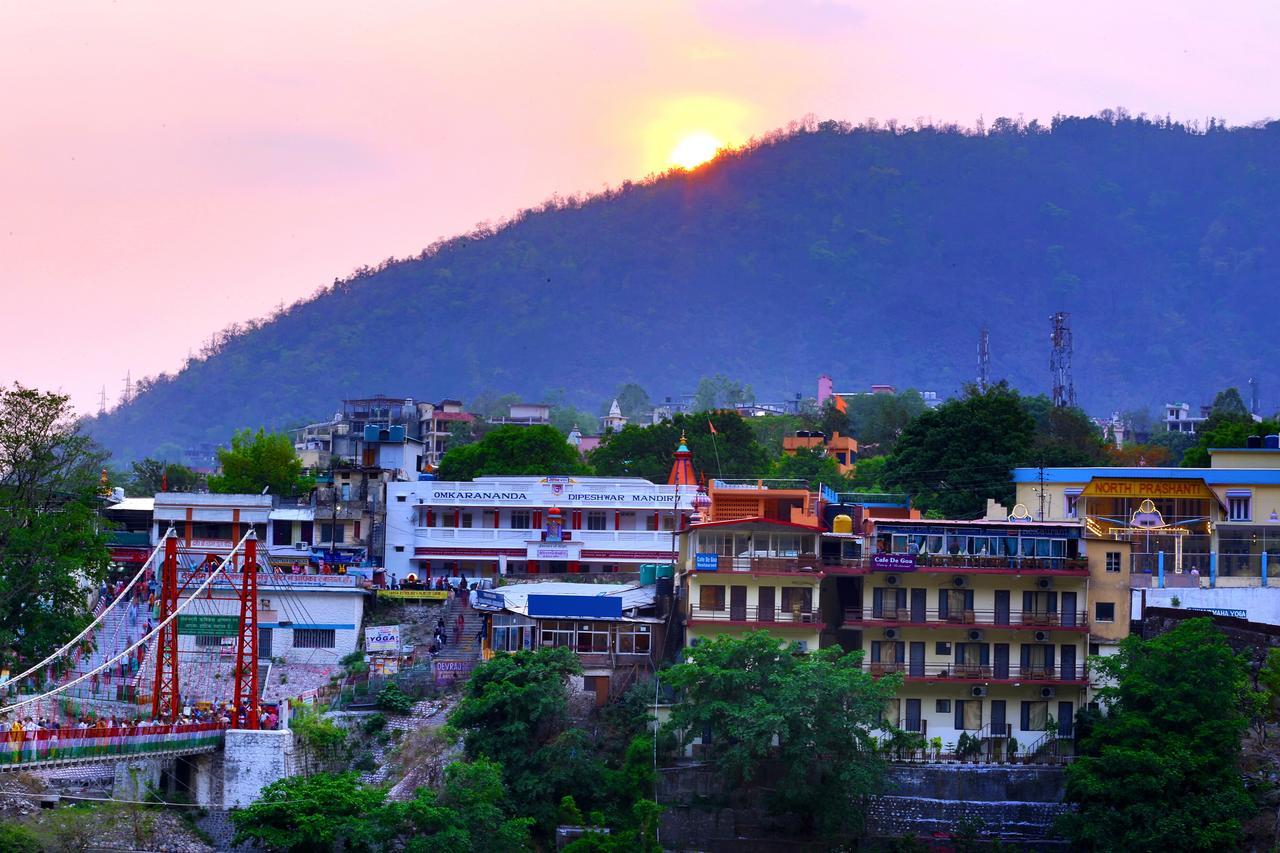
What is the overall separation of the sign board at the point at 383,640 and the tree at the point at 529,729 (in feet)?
19.8

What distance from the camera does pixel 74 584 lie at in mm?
48125

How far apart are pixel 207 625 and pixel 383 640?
4.83 meters

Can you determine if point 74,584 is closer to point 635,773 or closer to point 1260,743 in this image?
point 635,773

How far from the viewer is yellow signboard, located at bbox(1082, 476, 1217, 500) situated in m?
53.3

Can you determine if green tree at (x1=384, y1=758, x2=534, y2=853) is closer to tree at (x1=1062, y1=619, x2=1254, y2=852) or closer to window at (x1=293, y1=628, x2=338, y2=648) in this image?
window at (x1=293, y1=628, x2=338, y2=648)

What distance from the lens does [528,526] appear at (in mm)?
57469

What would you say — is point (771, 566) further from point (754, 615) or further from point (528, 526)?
point (528, 526)

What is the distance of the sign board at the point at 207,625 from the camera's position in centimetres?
4981

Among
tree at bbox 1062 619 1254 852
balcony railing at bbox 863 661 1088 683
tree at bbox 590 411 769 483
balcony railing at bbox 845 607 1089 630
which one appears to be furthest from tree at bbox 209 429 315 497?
tree at bbox 1062 619 1254 852

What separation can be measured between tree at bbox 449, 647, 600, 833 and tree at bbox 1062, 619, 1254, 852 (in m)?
11.0

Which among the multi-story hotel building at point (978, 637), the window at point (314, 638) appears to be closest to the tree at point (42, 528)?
the window at point (314, 638)

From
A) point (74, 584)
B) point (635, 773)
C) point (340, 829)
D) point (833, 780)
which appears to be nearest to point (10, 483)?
point (74, 584)

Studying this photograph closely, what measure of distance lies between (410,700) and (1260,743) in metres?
20.2

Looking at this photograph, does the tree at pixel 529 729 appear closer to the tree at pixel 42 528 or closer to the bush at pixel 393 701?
the bush at pixel 393 701
